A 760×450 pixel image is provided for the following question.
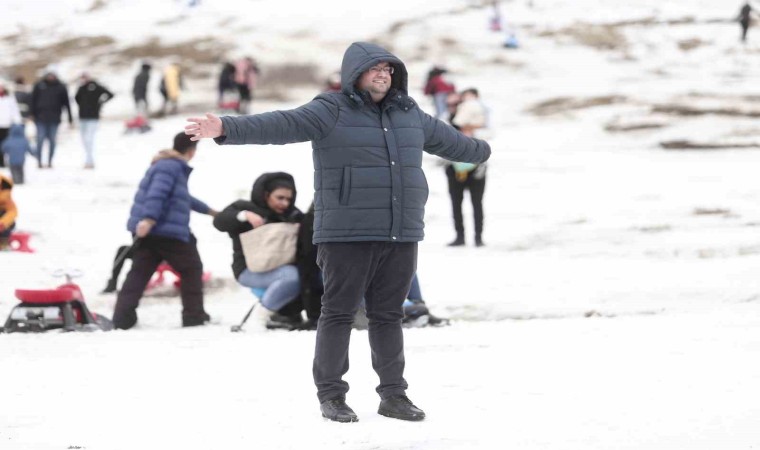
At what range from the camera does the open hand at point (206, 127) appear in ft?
15.5

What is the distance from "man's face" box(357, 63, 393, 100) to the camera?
16.8ft

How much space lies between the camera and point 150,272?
923 cm

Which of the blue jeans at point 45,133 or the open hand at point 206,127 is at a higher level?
the open hand at point 206,127

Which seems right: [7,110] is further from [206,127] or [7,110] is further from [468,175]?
[206,127]

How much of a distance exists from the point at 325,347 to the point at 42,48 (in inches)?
1394

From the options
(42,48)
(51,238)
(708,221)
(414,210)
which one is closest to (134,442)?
(414,210)

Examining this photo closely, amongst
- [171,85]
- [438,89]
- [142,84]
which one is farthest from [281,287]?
[171,85]

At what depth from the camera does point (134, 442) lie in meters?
4.76

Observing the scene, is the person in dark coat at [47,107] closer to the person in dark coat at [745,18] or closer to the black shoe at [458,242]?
the black shoe at [458,242]

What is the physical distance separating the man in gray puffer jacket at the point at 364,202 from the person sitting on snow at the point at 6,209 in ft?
24.7

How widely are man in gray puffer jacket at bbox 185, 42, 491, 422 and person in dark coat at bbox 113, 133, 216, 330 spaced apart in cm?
402

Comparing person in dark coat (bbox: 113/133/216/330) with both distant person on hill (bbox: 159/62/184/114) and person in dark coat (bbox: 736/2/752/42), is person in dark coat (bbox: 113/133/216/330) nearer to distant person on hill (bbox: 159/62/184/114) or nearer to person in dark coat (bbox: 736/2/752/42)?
distant person on hill (bbox: 159/62/184/114)

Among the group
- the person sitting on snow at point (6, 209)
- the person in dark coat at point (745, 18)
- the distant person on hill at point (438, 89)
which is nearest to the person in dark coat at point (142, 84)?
the distant person on hill at point (438, 89)

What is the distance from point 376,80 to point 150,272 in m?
4.59
